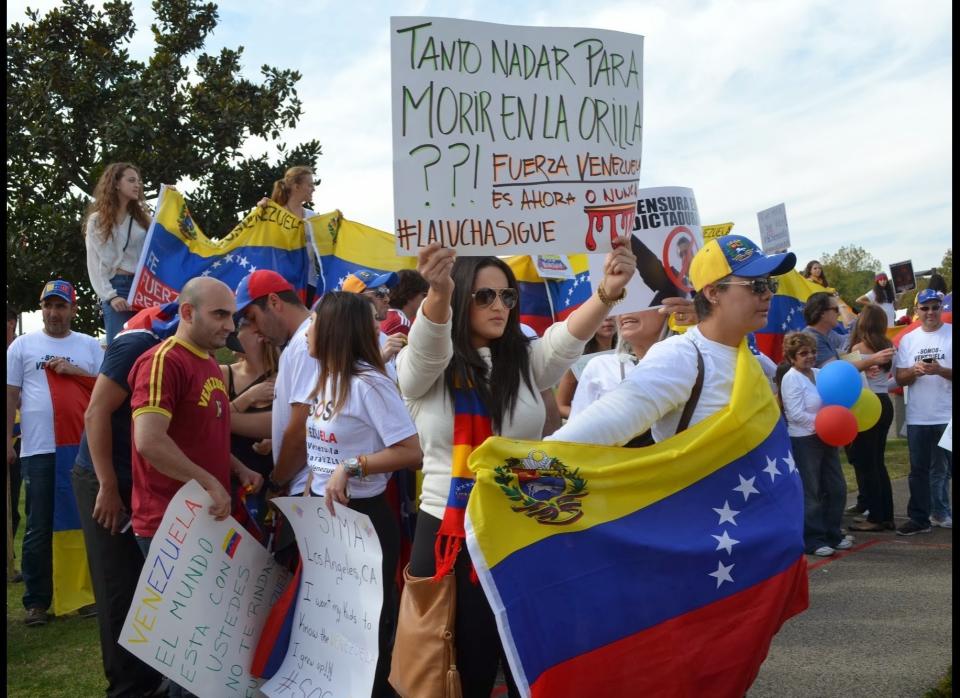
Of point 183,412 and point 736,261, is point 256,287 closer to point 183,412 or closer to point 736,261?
point 183,412

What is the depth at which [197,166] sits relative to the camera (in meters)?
13.0

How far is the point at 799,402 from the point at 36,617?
18.9 feet

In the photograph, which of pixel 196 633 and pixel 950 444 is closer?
pixel 196 633

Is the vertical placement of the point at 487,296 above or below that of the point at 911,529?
above

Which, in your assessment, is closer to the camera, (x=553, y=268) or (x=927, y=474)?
(x=553, y=268)

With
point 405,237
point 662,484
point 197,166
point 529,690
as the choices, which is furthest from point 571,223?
point 197,166

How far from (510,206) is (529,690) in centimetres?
152

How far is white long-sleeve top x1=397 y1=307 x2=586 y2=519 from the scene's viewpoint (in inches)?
124

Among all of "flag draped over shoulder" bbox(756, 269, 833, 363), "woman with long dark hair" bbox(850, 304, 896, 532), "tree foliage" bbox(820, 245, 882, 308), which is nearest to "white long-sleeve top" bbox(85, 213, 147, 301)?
"flag draped over shoulder" bbox(756, 269, 833, 363)

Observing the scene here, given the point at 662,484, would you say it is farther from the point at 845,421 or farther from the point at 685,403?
the point at 845,421

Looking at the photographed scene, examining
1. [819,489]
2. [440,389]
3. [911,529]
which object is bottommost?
[911,529]

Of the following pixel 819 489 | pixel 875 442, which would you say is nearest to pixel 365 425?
pixel 819 489

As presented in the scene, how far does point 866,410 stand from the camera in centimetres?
805

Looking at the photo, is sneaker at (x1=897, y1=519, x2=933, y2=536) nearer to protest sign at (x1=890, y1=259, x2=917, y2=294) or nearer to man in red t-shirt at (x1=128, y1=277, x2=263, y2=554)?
protest sign at (x1=890, y1=259, x2=917, y2=294)
